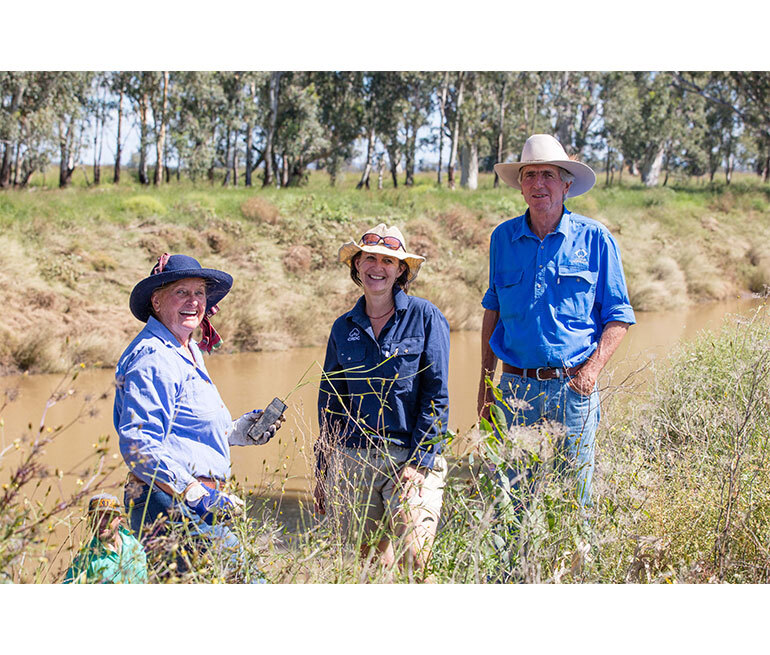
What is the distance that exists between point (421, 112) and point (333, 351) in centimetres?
2979

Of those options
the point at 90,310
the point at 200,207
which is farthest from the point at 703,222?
the point at 90,310

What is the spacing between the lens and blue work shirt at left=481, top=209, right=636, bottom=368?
3.18 m

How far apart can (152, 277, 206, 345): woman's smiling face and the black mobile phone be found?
0.43m

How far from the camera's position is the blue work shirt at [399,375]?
3201mm

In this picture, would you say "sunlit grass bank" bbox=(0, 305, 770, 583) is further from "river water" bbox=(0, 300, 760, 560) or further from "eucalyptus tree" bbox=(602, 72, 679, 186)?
"eucalyptus tree" bbox=(602, 72, 679, 186)

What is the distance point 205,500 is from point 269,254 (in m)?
13.4

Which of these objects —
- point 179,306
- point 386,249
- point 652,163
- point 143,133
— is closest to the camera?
point 179,306

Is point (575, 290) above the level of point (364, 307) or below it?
above

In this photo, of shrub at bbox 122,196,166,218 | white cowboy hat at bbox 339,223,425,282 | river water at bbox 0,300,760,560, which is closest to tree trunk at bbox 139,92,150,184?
shrub at bbox 122,196,166,218

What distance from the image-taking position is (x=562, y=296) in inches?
127

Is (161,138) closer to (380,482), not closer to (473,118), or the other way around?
(473,118)

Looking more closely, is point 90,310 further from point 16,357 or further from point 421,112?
point 421,112

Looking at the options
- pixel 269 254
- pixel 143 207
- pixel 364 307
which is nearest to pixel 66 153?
pixel 143 207

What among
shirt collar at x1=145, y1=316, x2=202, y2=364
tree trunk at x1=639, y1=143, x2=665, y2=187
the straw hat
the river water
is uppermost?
tree trunk at x1=639, y1=143, x2=665, y2=187
